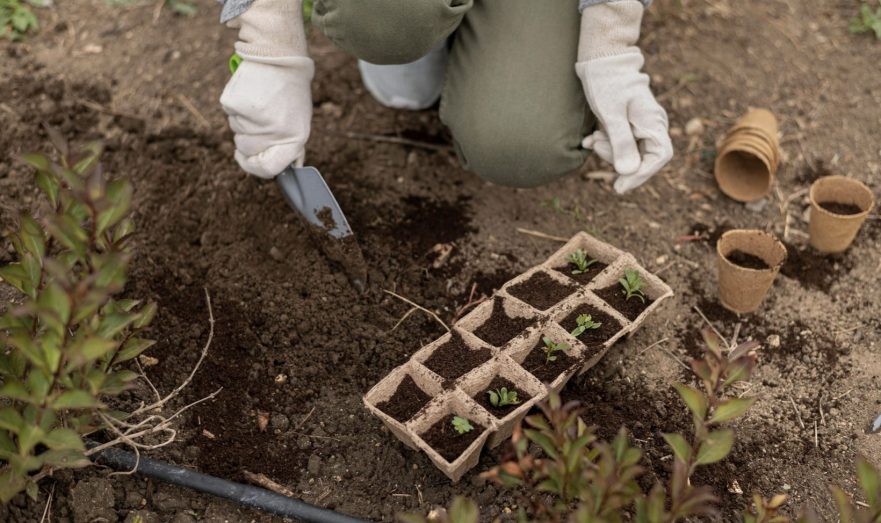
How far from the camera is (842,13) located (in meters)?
2.94

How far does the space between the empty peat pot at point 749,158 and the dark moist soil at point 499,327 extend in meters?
0.85

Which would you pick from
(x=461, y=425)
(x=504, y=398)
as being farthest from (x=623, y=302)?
(x=461, y=425)

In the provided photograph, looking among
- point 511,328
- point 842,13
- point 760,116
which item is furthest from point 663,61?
point 511,328

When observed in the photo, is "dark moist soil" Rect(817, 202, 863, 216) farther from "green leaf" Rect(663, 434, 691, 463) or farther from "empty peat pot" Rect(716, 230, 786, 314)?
"green leaf" Rect(663, 434, 691, 463)

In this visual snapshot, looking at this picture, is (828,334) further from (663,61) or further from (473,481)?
(663,61)

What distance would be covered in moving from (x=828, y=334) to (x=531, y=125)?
2.85 feet

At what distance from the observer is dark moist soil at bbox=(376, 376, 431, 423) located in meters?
1.68

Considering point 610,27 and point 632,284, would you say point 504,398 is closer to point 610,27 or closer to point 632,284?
point 632,284

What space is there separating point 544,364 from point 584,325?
0.41ft

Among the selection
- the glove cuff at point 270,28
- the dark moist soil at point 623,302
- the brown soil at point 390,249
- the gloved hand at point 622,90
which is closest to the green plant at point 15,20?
the brown soil at point 390,249

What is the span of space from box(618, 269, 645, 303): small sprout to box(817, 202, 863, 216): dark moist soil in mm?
655

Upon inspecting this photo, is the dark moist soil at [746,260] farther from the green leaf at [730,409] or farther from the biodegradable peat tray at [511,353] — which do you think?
the green leaf at [730,409]

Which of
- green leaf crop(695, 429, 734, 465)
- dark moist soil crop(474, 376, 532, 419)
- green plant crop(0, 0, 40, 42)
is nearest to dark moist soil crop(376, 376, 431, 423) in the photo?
dark moist soil crop(474, 376, 532, 419)

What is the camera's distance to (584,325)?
1.81 metres
